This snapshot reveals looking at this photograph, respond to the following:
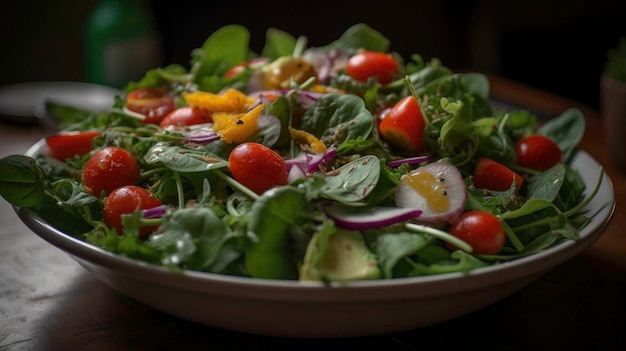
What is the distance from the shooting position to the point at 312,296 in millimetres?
640

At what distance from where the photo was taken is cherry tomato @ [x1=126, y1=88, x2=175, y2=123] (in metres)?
1.14

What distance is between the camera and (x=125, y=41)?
2.37 metres

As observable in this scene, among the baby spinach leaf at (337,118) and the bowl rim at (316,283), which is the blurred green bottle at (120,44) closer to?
the baby spinach leaf at (337,118)

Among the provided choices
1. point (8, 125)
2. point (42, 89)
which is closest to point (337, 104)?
point (8, 125)

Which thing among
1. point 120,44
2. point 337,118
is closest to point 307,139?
point 337,118

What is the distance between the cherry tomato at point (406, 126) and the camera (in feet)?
3.13

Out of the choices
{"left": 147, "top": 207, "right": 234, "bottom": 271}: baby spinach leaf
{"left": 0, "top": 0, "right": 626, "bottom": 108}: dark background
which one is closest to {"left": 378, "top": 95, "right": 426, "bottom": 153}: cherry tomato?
{"left": 147, "top": 207, "right": 234, "bottom": 271}: baby spinach leaf

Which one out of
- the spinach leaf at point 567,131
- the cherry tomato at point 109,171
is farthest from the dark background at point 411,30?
the cherry tomato at point 109,171

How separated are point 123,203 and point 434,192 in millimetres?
364

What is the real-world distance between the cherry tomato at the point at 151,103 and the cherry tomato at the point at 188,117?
0.10 m

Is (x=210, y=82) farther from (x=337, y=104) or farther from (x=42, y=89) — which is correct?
(x=42, y=89)

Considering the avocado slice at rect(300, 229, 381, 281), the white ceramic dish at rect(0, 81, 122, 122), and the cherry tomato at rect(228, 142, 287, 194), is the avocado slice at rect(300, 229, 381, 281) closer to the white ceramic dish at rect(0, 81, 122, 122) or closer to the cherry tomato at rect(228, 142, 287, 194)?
the cherry tomato at rect(228, 142, 287, 194)

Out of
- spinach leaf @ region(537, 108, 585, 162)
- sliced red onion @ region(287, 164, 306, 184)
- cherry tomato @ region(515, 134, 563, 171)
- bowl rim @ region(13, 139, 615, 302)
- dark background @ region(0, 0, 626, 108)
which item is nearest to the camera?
bowl rim @ region(13, 139, 615, 302)

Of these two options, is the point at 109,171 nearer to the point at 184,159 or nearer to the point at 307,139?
the point at 184,159
